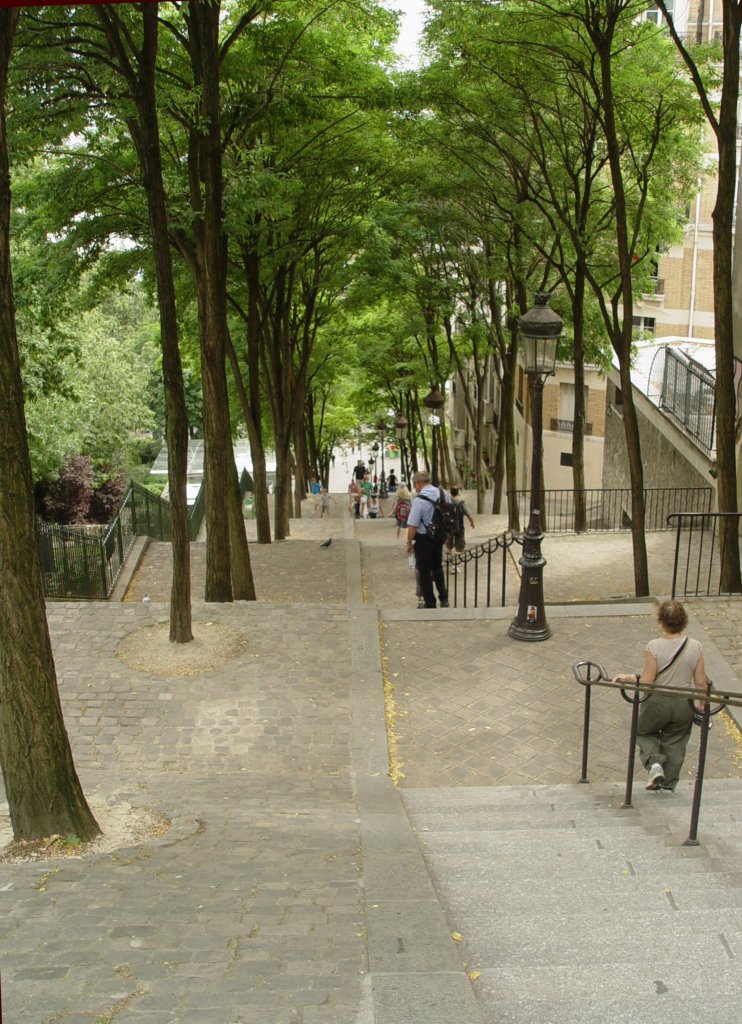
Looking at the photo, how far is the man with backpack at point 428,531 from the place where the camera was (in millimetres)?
11062

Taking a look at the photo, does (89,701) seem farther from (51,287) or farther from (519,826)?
(51,287)

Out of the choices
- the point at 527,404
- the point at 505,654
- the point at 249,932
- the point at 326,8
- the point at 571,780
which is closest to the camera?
the point at 249,932

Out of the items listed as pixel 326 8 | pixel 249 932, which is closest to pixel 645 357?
pixel 326 8

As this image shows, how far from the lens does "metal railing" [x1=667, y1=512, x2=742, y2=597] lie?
10734 mm

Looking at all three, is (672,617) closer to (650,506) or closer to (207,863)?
(207,863)

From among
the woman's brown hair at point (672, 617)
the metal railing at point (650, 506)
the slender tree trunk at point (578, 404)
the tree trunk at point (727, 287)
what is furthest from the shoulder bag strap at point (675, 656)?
the slender tree trunk at point (578, 404)

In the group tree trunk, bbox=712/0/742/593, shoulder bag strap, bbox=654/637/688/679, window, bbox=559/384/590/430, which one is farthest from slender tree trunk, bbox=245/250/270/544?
window, bbox=559/384/590/430

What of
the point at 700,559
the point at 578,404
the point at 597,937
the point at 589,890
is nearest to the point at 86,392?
the point at 578,404

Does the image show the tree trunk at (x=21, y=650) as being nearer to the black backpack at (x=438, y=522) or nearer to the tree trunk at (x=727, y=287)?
the black backpack at (x=438, y=522)

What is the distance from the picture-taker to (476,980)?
374 centimetres

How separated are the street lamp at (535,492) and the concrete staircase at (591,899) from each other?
3392mm

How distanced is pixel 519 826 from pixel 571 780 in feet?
5.17

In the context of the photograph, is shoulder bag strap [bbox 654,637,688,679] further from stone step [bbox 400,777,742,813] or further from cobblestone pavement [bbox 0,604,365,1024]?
cobblestone pavement [bbox 0,604,365,1024]

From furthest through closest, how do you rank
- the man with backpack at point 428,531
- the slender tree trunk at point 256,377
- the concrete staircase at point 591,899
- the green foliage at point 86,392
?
the green foliage at point 86,392 → the slender tree trunk at point 256,377 → the man with backpack at point 428,531 → the concrete staircase at point 591,899
